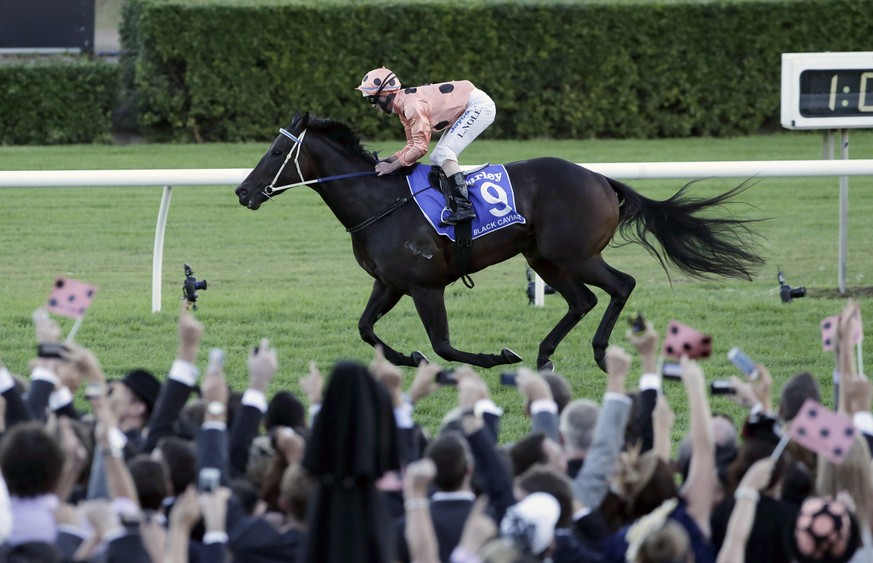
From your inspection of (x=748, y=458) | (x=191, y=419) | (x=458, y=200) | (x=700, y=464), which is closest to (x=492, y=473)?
(x=700, y=464)

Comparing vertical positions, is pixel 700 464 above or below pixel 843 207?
below

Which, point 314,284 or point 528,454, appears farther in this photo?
point 314,284

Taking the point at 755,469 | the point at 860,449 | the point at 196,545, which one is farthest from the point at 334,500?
the point at 860,449

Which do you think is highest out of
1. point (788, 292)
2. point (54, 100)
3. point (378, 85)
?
point (54, 100)

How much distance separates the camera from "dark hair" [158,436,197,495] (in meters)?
3.67

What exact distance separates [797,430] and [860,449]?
19cm

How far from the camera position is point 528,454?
3.79 metres

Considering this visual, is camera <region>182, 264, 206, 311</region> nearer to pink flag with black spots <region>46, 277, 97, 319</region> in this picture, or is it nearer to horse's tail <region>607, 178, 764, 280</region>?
horse's tail <region>607, 178, 764, 280</region>

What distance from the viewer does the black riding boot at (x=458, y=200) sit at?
7051mm

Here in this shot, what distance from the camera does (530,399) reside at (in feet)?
13.9

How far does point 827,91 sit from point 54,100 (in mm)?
13303

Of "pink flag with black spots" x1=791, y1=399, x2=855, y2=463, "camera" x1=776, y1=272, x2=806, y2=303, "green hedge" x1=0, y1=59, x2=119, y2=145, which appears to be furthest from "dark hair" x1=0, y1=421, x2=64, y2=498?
"green hedge" x1=0, y1=59, x2=119, y2=145

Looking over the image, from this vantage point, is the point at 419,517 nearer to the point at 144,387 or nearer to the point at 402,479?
the point at 402,479

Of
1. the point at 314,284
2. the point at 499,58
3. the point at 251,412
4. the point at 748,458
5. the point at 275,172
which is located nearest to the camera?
the point at 748,458
